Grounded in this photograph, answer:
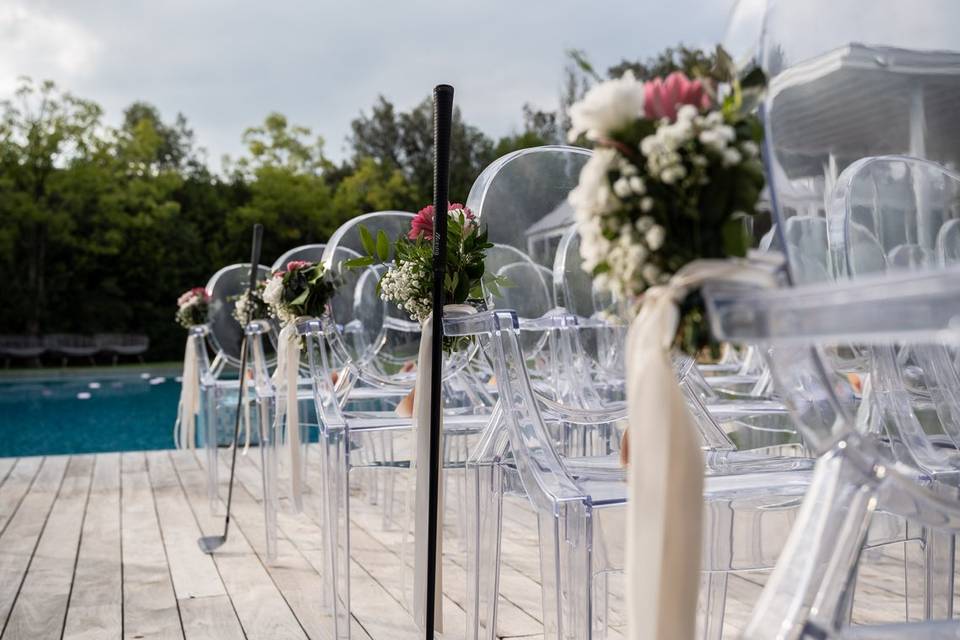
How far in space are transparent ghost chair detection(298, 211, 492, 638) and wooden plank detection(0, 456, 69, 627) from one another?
95cm

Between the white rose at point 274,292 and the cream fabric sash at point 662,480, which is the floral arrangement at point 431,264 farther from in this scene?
the cream fabric sash at point 662,480

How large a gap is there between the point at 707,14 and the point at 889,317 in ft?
80.4

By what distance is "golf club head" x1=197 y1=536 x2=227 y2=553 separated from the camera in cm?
318

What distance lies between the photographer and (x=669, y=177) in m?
0.84

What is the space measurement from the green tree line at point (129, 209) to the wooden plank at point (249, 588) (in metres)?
14.8

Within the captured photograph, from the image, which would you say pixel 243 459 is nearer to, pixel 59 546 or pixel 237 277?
pixel 237 277

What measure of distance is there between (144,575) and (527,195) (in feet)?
5.96

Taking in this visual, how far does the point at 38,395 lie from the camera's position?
12359 mm

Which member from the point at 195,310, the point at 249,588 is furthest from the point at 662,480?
Answer: the point at 195,310

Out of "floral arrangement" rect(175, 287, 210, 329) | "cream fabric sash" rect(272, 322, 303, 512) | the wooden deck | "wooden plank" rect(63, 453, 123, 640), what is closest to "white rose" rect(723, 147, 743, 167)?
the wooden deck

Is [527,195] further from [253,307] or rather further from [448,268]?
[253,307]

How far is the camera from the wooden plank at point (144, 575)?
92.3 inches

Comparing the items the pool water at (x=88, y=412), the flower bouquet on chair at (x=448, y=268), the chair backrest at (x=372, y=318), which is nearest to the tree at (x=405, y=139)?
the pool water at (x=88, y=412)

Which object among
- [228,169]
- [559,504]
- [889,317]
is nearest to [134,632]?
[559,504]
